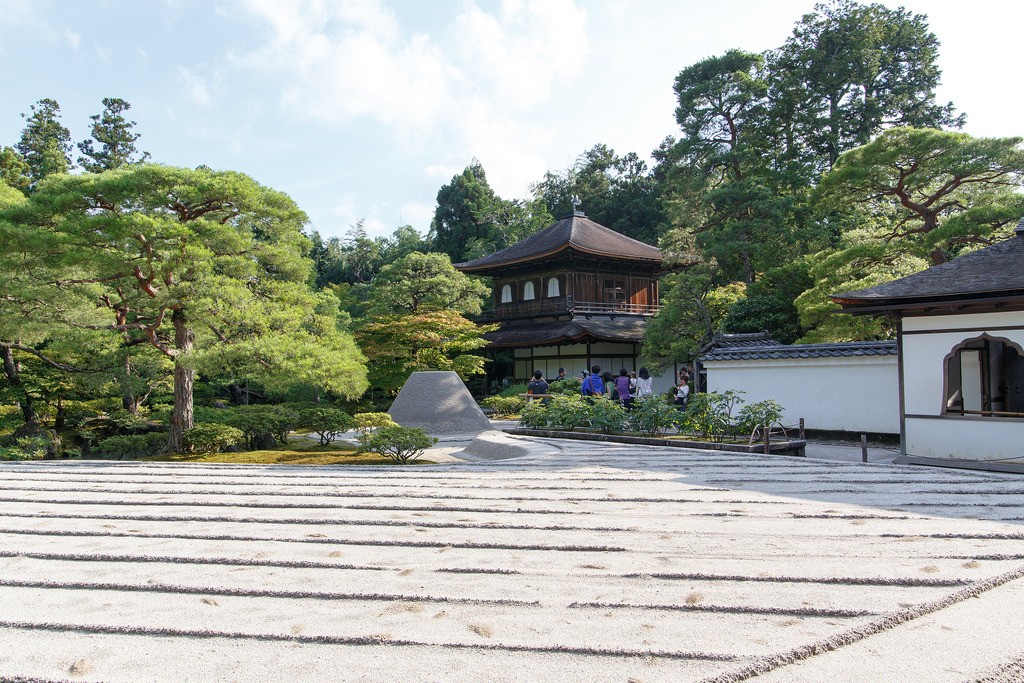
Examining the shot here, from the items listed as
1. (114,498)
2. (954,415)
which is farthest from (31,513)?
(954,415)

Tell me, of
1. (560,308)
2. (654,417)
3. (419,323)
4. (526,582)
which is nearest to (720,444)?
(654,417)

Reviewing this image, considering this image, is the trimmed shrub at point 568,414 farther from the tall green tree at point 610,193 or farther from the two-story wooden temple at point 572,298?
the tall green tree at point 610,193

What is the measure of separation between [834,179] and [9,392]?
59.1ft

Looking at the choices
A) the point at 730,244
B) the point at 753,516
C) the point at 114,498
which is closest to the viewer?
the point at 753,516

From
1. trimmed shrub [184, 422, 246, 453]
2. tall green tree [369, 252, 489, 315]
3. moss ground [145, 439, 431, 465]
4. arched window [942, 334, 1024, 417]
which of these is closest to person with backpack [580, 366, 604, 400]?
moss ground [145, 439, 431, 465]

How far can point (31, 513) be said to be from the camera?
5746 millimetres

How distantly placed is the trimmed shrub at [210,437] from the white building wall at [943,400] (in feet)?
31.4

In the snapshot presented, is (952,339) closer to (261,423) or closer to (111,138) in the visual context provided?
(261,423)

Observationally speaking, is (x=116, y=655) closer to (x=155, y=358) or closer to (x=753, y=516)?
(x=753, y=516)

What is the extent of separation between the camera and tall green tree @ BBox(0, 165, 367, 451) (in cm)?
1015

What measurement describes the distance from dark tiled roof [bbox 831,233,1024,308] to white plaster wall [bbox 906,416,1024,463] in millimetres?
1577

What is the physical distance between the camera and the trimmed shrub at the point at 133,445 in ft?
45.8

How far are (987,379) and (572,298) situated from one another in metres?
16.7

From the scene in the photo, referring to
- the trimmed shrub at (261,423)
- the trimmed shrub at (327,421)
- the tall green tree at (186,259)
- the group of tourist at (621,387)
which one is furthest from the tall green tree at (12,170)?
the group of tourist at (621,387)
